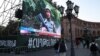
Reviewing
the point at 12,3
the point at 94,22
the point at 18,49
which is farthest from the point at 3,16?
the point at 94,22

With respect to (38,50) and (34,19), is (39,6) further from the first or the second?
(38,50)

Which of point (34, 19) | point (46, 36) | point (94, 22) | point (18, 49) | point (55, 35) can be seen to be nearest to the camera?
point (18, 49)

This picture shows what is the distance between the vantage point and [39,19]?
84.8 ft

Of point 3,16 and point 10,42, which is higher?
point 3,16

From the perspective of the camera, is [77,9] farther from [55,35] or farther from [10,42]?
[55,35]

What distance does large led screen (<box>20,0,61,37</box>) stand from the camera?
22.8 m

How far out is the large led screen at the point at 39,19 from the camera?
74.9 feet

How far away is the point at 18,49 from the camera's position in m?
22.2

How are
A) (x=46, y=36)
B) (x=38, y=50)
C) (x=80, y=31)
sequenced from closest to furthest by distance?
(x=38, y=50)
(x=46, y=36)
(x=80, y=31)

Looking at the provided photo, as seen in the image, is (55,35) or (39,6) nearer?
(39,6)

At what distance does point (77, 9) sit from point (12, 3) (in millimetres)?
14408

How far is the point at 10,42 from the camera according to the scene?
25125mm

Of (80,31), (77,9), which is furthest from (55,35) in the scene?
(80,31)

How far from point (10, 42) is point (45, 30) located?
456 cm
